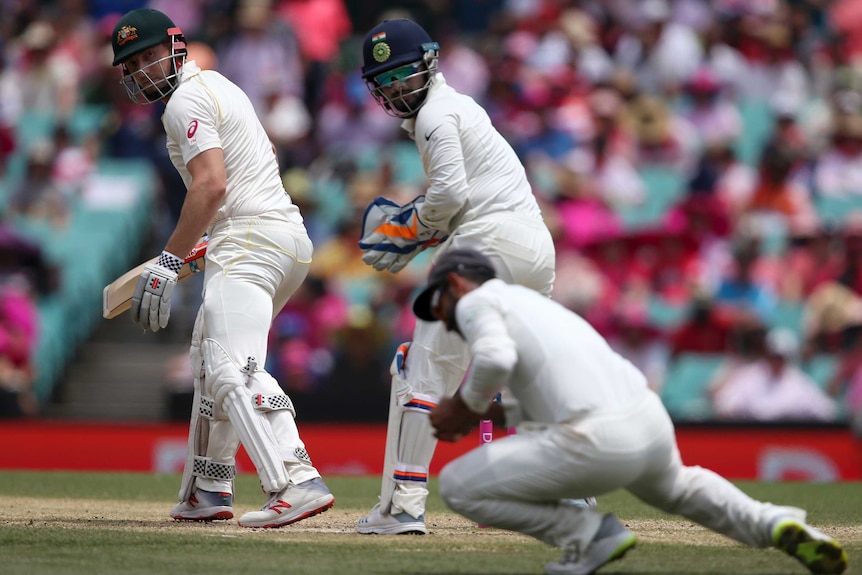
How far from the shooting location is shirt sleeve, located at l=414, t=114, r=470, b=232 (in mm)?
5887

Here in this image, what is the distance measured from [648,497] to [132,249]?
997 centimetres

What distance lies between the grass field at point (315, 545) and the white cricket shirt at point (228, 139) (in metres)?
1.60

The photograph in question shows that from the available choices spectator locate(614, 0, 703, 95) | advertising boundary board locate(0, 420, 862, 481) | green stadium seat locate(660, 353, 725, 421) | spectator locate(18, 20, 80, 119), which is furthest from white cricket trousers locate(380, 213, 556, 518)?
spectator locate(18, 20, 80, 119)

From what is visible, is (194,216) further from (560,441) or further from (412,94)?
(560,441)

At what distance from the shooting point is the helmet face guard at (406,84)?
6113mm

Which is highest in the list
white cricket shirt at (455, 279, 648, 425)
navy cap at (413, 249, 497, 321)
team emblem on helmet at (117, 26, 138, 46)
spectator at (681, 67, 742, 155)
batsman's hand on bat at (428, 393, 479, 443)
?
spectator at (681, 67, 742, 155)

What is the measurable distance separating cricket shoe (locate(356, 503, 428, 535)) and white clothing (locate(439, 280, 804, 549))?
1.24 meters

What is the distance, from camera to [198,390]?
254 inches

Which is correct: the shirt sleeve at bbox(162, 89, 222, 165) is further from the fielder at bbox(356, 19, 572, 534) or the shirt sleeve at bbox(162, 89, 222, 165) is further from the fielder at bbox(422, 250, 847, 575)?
the fielder at bbox(422, 250, 847, 575)

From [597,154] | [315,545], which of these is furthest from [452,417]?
[597,154]

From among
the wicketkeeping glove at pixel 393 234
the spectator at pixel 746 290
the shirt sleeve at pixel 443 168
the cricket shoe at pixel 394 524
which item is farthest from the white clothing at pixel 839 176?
the cricket shoe at pixel 394 524

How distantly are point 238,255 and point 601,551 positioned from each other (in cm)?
252

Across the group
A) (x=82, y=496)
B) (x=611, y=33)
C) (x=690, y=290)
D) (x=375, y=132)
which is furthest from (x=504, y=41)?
(x=82, y=496)

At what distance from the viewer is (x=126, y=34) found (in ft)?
20.7
